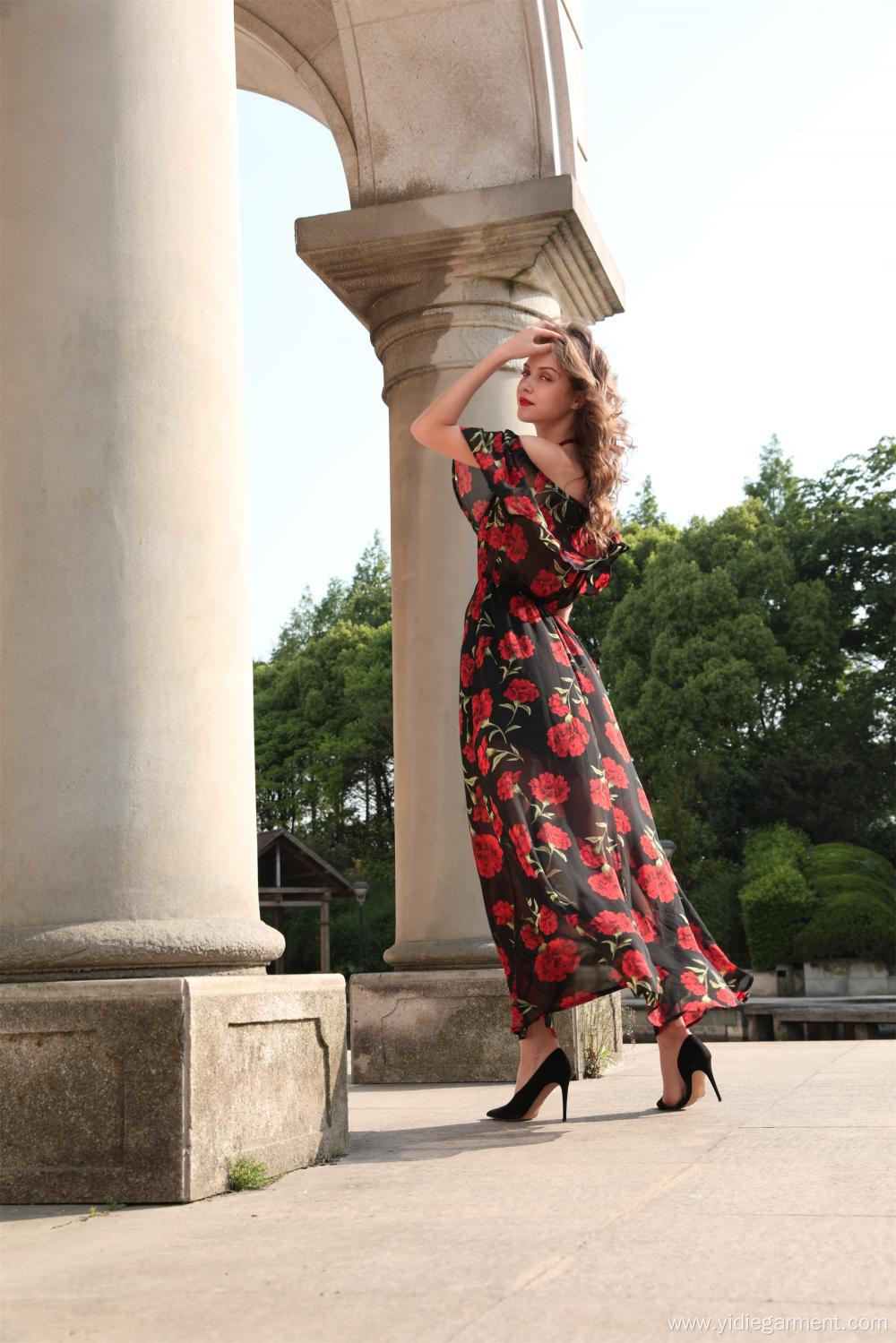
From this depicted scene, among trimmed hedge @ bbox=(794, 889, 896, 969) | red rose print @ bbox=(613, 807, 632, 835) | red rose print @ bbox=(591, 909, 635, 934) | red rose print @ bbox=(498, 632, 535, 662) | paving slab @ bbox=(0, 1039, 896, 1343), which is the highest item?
red rose print @ bbox=(498, 632, 535, 662)

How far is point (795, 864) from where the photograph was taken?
41.0 meters

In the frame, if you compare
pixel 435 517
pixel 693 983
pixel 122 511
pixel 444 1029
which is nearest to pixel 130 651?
pixel 122 511

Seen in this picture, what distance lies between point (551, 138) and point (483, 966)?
14.2ft

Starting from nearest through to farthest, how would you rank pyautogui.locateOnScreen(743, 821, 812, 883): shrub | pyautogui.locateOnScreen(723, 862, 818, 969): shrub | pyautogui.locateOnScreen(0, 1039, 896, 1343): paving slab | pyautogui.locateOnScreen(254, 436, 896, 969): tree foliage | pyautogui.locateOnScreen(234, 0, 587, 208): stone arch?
pyautogui.locateOnScreen(0, 1039, 896, 1343): paving slab, pyautogui.locateOnScreen(234, 0, 587, 208): stone arch, pyautogui.locateOnScreen(723, 862, 818, 969): shrub, pyautogui.locateOnScreen(743, 821, 812, 883): shrub, pyautogui.locateOnScreen(254, 436, 896, 969): tree foliage

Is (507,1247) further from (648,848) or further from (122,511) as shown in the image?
(648,848)

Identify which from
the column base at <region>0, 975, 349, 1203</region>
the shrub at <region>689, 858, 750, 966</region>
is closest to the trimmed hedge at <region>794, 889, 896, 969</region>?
the shrub at <region>689, 858, 750, 966</region>

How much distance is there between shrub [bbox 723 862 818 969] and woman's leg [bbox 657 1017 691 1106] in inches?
1379

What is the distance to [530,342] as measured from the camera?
210 inches

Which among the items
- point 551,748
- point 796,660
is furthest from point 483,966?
point 796,660

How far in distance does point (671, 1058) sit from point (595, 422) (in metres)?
2.25

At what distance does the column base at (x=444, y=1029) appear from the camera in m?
7.05

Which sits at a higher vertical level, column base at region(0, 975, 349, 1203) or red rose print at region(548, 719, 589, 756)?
red rose print at region(548, 719, 589, 756)

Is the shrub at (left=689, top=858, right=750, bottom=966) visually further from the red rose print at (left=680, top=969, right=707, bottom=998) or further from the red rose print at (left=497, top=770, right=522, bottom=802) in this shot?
the red rose print at (left=497, top=770, right=522, bottom=802)

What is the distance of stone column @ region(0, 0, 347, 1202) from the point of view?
12.0 feet
